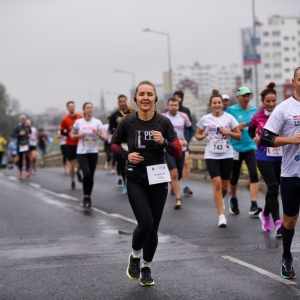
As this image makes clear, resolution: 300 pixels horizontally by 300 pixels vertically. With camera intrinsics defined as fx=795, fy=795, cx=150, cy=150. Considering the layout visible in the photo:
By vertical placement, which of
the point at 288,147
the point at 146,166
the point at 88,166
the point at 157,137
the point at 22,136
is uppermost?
the point at 157,137

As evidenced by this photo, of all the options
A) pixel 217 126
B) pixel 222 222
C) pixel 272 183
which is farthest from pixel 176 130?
pixel 272 183

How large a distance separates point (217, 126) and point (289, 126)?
4549 millimetres

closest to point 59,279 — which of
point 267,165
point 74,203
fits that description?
point 267,165

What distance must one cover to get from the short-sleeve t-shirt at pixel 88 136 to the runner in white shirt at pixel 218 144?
3310 mm

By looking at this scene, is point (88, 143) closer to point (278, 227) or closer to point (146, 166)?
point (278, 227)

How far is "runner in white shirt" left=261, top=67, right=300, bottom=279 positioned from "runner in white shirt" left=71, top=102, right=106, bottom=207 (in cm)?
748

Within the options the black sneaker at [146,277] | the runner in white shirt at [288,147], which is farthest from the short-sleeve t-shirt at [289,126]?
the black sneaker at [146,277]

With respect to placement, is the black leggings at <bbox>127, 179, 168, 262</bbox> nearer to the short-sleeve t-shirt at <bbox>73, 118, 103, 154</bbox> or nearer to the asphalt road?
the asphalt road

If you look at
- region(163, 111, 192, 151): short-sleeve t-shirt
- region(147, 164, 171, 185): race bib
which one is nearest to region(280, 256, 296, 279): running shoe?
region(147, 164, 171, 185): race bib

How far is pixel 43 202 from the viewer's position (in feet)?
53.3

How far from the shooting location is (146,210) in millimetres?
7293

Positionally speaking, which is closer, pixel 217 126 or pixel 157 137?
pixel 157 137

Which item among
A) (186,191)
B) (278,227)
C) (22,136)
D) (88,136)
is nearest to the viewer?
(278,227)

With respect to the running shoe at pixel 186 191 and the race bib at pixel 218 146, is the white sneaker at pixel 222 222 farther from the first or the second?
the running shoe at pixel 186 191
